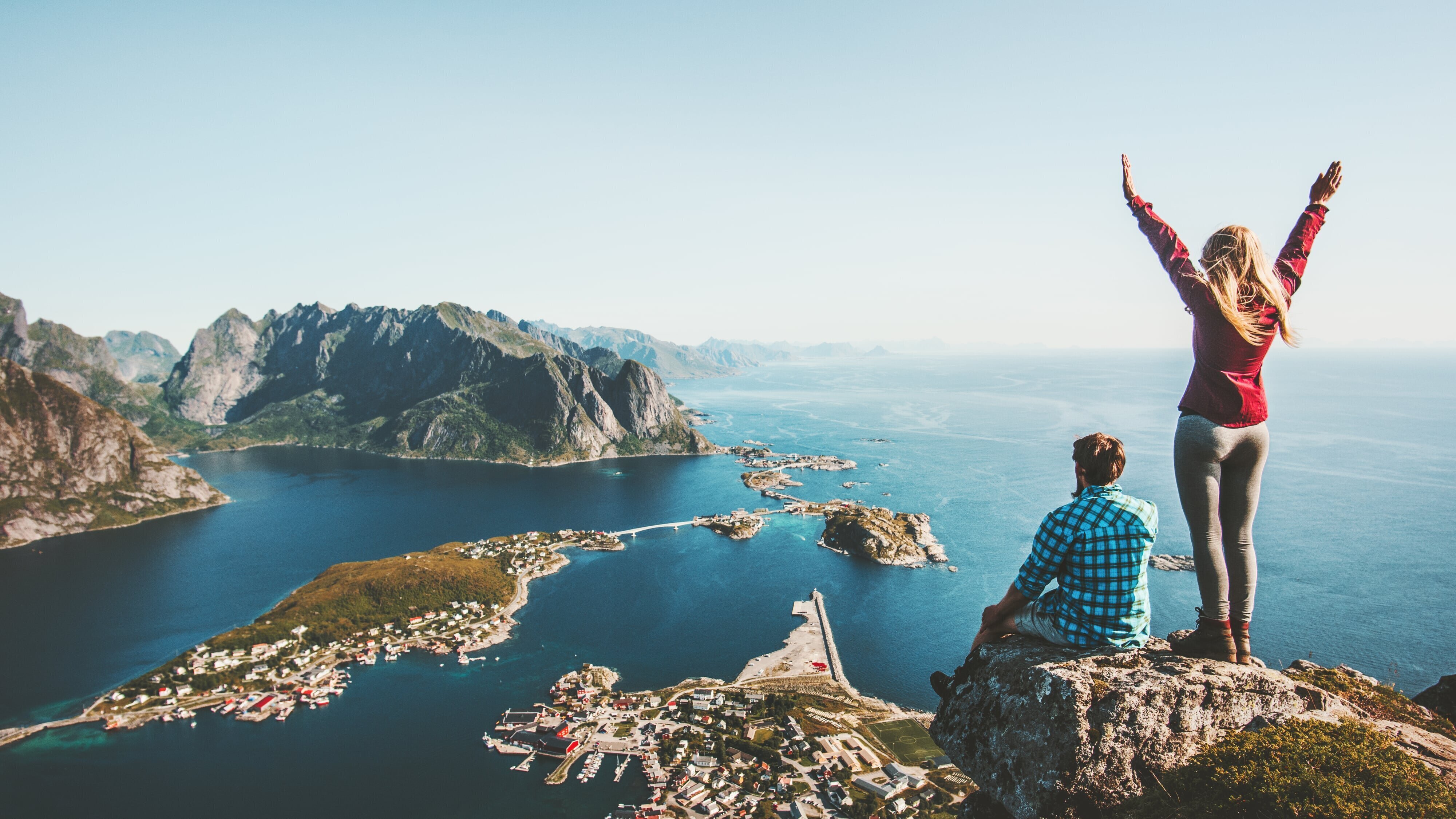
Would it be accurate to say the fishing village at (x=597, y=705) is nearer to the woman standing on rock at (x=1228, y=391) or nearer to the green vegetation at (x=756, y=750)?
the green vegetation at (x=756, y=750)

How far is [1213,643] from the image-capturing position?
614cm

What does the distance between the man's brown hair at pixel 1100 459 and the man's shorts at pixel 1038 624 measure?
152cm

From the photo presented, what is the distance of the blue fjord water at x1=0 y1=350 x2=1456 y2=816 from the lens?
149 ft

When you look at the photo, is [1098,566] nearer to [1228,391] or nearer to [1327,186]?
[1228,391]

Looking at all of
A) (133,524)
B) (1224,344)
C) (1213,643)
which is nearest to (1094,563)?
(1213,643)

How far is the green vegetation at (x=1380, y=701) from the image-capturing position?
270 inches

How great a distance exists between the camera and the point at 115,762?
47.2 metres

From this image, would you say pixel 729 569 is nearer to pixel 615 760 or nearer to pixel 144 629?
pixel 615 760

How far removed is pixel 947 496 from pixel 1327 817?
353 ft

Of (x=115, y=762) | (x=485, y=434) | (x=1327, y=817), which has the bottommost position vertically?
(x=115, y=762)

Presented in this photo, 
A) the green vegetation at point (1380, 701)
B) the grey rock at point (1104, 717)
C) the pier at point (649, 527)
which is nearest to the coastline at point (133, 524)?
the pier at point (649, 527)

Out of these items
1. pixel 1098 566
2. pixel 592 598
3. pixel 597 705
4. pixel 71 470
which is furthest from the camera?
pixel 71 470

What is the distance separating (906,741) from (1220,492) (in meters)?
46.4

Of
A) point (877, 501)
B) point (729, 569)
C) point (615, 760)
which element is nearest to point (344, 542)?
point (729, 569)
